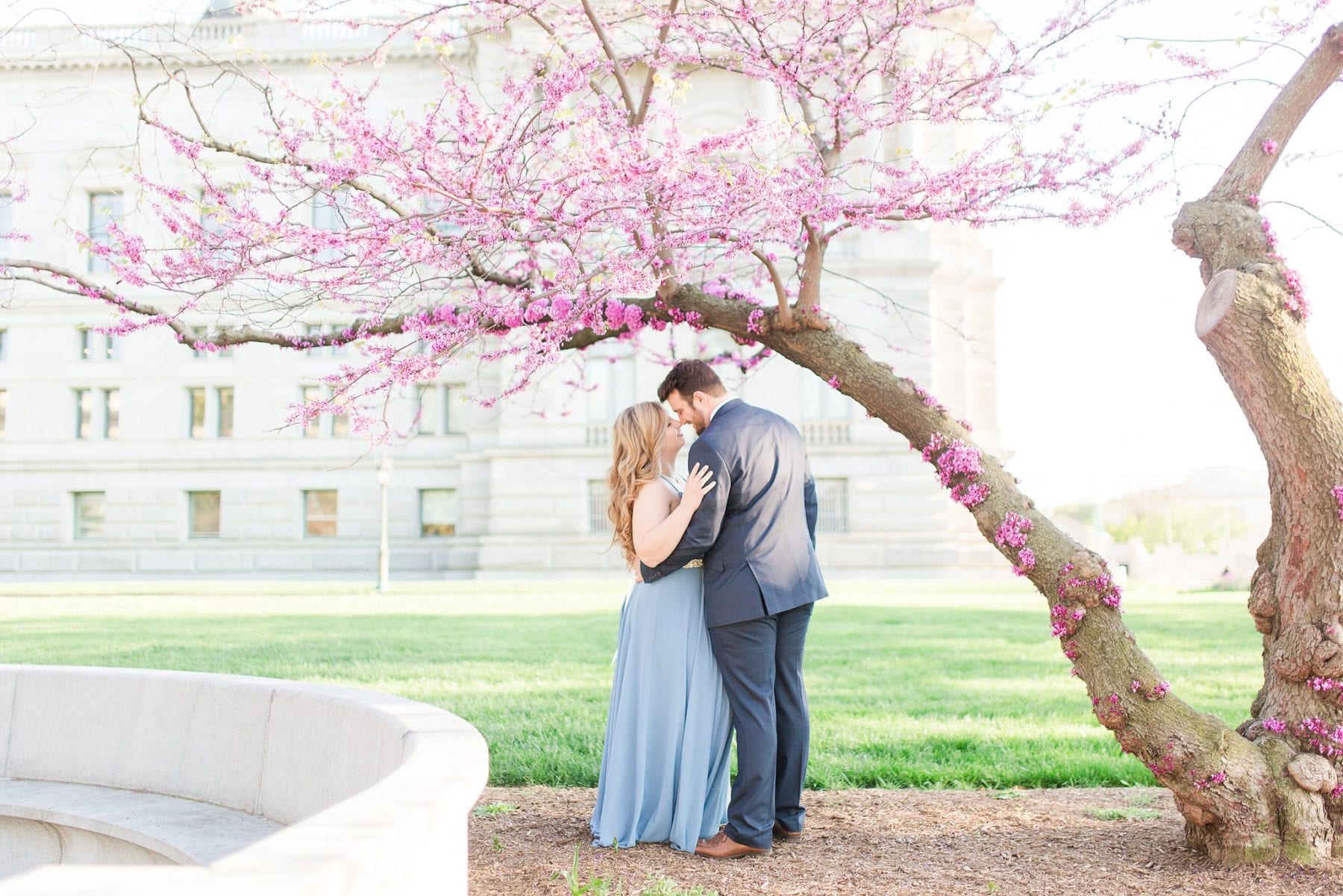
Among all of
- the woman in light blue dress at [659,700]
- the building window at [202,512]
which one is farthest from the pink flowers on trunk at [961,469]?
the building window at [202,512]

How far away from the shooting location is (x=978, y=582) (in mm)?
27453

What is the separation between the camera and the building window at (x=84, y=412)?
35219mm

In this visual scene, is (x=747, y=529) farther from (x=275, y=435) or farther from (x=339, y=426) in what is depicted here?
(x=275, y=435)

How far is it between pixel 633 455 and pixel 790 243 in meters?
1.98

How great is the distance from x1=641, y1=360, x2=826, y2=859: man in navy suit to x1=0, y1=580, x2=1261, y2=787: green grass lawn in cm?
149

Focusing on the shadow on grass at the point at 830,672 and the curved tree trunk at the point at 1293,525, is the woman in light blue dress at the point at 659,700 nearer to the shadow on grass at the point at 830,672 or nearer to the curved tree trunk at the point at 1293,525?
the shadow on grass at the point at 830,672

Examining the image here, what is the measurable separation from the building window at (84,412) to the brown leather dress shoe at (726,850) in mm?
35626

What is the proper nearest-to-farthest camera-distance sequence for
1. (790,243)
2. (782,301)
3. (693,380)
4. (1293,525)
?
(1293,525)
(693,380)
(782,301)
(790,243)

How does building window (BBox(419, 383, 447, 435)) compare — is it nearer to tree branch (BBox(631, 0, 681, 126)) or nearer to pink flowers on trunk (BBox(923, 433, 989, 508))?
tree branch (BBox(631, 0, 681, 126))

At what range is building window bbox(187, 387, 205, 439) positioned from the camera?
35.1 metres

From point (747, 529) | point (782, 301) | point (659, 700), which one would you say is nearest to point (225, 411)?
point (782, 301)

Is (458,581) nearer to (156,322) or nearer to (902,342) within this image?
(902,342)

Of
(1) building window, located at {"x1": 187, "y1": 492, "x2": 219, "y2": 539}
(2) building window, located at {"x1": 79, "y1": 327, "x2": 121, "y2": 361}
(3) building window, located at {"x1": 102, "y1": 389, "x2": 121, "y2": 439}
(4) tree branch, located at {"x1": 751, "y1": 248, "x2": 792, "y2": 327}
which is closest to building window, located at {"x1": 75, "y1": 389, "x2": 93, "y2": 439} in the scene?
(3) building window, located at {"x1": 102, "y1": 389, "x2": 121, "y2": 439}

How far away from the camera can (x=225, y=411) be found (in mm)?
35250
